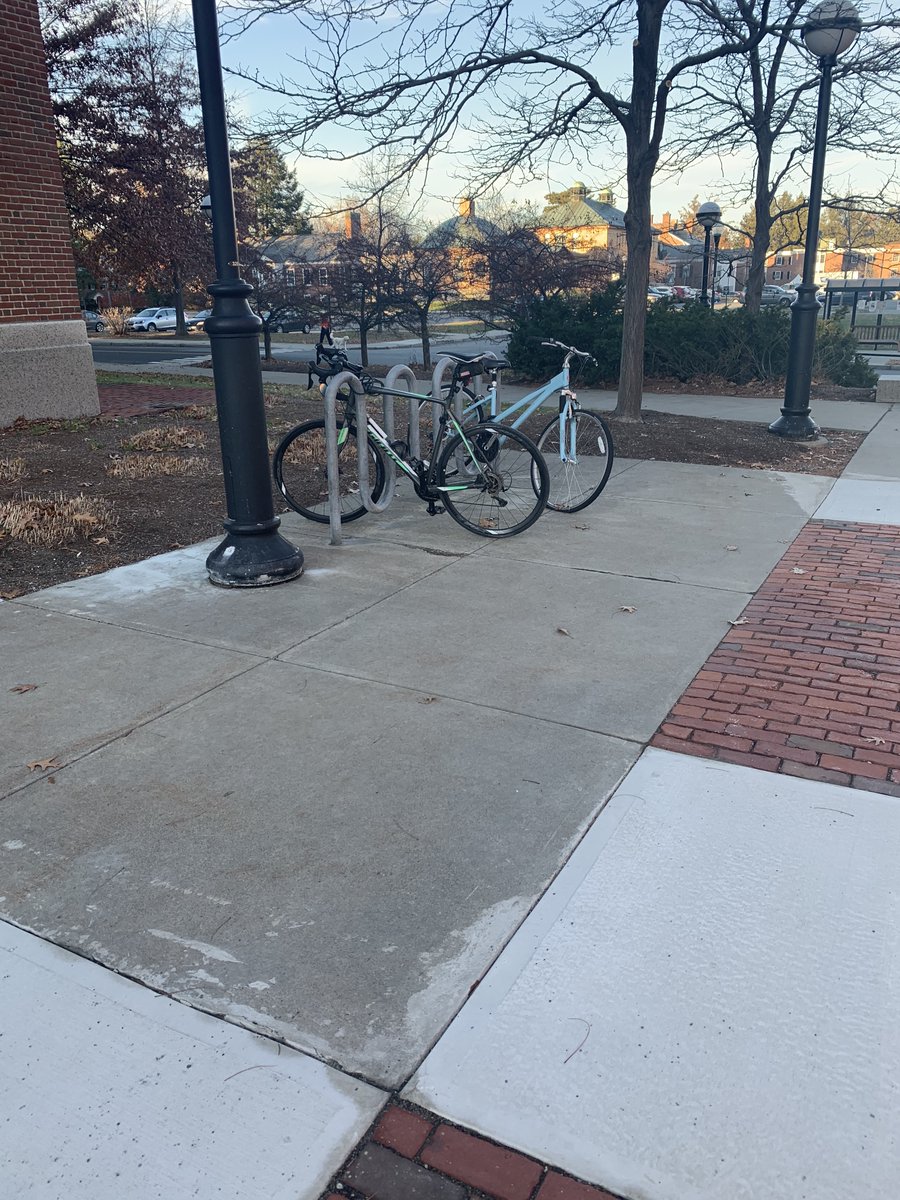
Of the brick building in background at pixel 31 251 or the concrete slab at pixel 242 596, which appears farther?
the brick building in background at pixel 31 251

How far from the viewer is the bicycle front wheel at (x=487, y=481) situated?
6.59 m

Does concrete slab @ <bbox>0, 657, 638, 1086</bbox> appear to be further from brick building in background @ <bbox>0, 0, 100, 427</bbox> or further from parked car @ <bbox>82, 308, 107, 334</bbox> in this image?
parked car @ <bbox>82, 308, 107, 334</bbox>

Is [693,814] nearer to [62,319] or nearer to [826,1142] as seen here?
[826,1142]

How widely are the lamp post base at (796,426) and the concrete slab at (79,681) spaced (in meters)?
8.41

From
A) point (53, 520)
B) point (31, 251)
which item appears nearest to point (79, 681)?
point (53, 520)

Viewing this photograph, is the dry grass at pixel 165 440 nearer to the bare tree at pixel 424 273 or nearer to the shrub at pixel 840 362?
the bare tree at pixel 424 273

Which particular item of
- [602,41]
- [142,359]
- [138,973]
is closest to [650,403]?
[602,41]

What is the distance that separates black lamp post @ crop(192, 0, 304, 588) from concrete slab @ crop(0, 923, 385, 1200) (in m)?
3.49

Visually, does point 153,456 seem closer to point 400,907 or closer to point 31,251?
point 31,251

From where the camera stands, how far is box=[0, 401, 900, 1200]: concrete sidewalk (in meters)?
2.06

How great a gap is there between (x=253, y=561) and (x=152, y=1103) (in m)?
3.88

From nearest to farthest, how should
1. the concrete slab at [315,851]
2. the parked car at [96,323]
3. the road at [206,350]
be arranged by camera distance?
the concrete slab at [315,851], the road at [206,350], the parked car at [96,323]

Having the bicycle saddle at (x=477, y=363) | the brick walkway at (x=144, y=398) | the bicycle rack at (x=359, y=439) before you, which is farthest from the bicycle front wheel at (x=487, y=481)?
the brick walkway at (x=144, y=398)

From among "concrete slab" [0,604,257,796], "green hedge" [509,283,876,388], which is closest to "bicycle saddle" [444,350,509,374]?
"concrete slab" [0,604,257,796]
